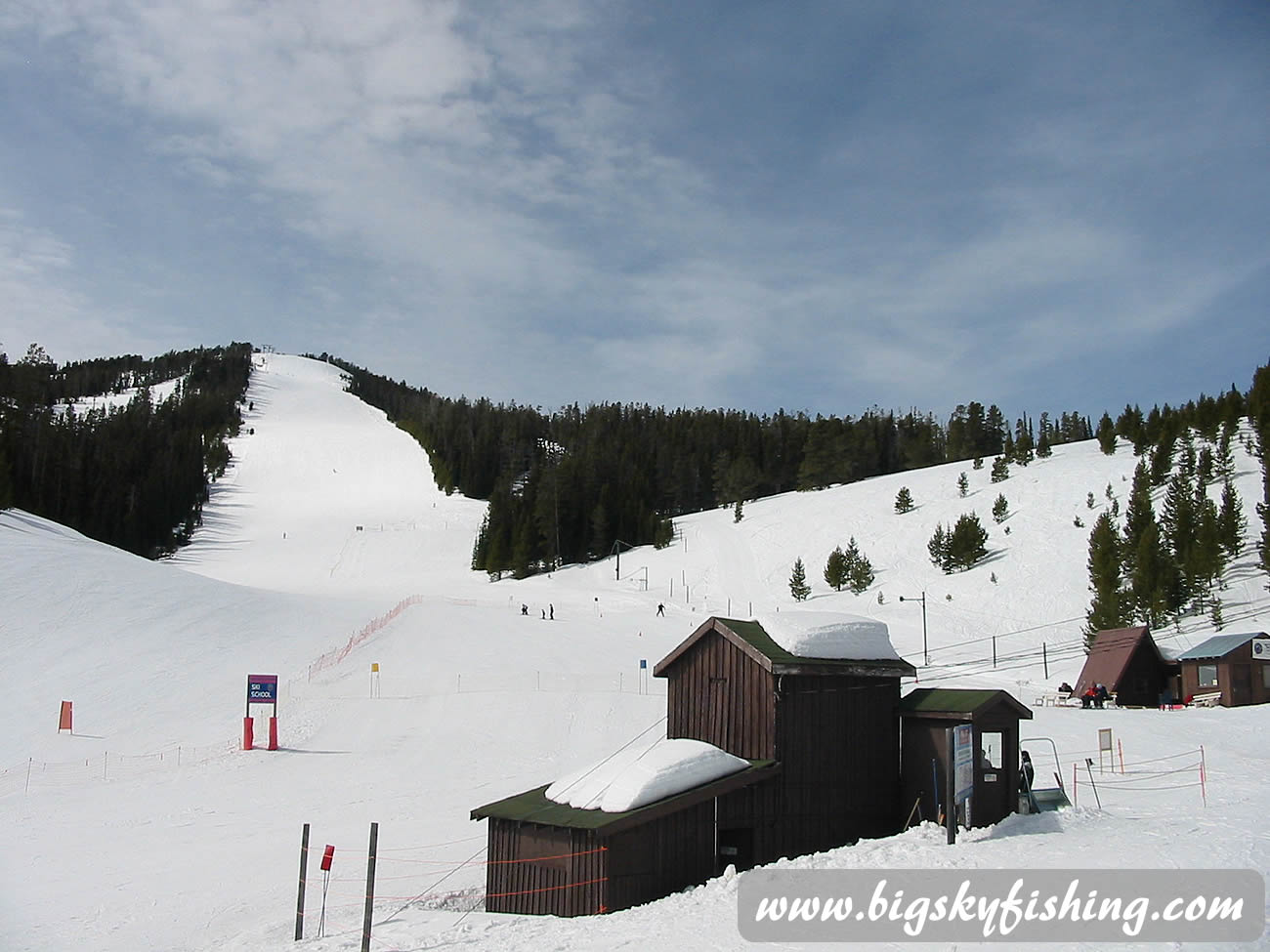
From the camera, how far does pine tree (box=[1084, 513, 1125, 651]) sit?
46172 millimetres

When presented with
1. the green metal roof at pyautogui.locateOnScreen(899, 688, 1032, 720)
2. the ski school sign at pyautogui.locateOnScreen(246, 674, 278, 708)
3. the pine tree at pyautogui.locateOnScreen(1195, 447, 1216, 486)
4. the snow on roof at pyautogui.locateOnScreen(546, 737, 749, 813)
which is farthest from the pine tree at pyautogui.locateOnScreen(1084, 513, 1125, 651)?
the ski school sign at pyautogui.locateOnScreen(246, 674, 278, 708)

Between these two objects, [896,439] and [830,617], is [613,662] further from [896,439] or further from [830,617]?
[896,439]

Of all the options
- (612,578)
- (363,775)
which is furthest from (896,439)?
(363,775)

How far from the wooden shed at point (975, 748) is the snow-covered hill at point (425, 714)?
106 cm

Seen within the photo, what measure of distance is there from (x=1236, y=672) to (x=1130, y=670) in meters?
3.80

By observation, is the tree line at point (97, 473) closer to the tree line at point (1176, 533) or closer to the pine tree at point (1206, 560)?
the tree line at point (1176, 533)

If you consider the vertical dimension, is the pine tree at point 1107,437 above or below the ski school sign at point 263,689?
above

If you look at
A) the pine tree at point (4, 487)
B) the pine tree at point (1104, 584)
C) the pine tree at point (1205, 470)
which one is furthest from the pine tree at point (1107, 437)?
the pine tree at point (4, 487)

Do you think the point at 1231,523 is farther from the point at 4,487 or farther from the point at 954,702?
the point at 4,487

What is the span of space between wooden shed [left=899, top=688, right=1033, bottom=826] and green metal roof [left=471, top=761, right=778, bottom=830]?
330 centimetres

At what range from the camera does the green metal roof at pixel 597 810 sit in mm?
15023

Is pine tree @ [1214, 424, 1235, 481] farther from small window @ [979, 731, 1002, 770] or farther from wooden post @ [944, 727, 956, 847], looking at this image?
wooden post @ [944, 727, 956, 847]

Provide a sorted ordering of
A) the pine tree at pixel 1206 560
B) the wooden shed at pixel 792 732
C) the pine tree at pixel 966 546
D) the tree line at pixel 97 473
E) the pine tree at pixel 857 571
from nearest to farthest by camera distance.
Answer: the wooden shed at pixel 792 732, the pine tree at pixel 1206 560, the pine tree at pixel 857 571, the pine tree at pixel 966 546, the tree line at pixel 97 473

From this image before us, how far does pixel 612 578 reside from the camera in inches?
3004
